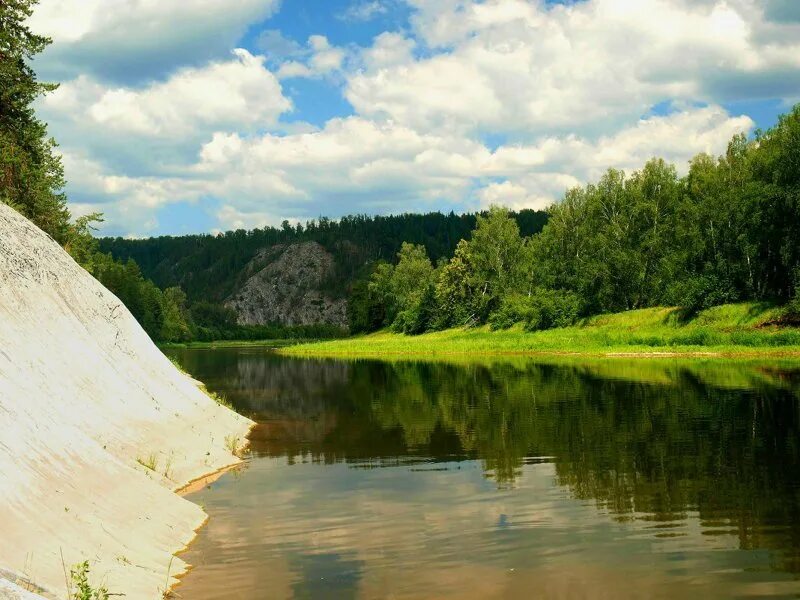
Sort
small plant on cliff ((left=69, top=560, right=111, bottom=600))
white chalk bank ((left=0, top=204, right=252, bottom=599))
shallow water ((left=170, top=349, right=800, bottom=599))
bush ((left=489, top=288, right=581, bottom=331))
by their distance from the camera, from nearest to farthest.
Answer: small plant on cliff ((left=69, top=560, right=111, bottom=600)) < white chalk bank ((left=0, top=204, right=252, bottom=599)) < shallow water ((left=170, top=349, right=800, bottom=599)) < bush ((left=489, top=288, right=581, bottom=331))

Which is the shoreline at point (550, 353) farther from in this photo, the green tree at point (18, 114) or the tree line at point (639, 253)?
A: the green tree at point (18, 114)

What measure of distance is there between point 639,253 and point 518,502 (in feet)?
308

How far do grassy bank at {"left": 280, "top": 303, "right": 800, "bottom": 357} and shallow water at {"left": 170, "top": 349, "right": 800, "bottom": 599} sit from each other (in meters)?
32.5

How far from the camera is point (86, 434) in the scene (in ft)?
69.9

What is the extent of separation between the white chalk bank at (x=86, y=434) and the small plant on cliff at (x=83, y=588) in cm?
32

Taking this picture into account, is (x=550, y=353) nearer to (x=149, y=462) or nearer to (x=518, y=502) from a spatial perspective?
(x=518, y=502)

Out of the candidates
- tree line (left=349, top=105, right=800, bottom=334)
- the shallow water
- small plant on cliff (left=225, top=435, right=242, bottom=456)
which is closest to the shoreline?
tree line (left=349, top=105, right=800, bottom=334)

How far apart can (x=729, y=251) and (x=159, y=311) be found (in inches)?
5443

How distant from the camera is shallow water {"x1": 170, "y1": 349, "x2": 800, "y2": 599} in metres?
15.5

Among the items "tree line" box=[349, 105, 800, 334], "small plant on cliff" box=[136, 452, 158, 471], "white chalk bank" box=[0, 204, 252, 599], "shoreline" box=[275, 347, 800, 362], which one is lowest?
"shoreline" box=[275, 347, 800, 362]

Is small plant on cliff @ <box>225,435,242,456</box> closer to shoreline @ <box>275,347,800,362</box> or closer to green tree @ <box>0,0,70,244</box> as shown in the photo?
green tree @ <box>0,0,70,244</box>

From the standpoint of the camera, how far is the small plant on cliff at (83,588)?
12.1 metres

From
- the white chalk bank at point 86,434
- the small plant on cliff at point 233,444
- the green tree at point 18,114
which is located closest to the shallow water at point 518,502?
the small plant on cliff at point 233,444

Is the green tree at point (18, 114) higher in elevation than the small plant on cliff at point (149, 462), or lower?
higher
